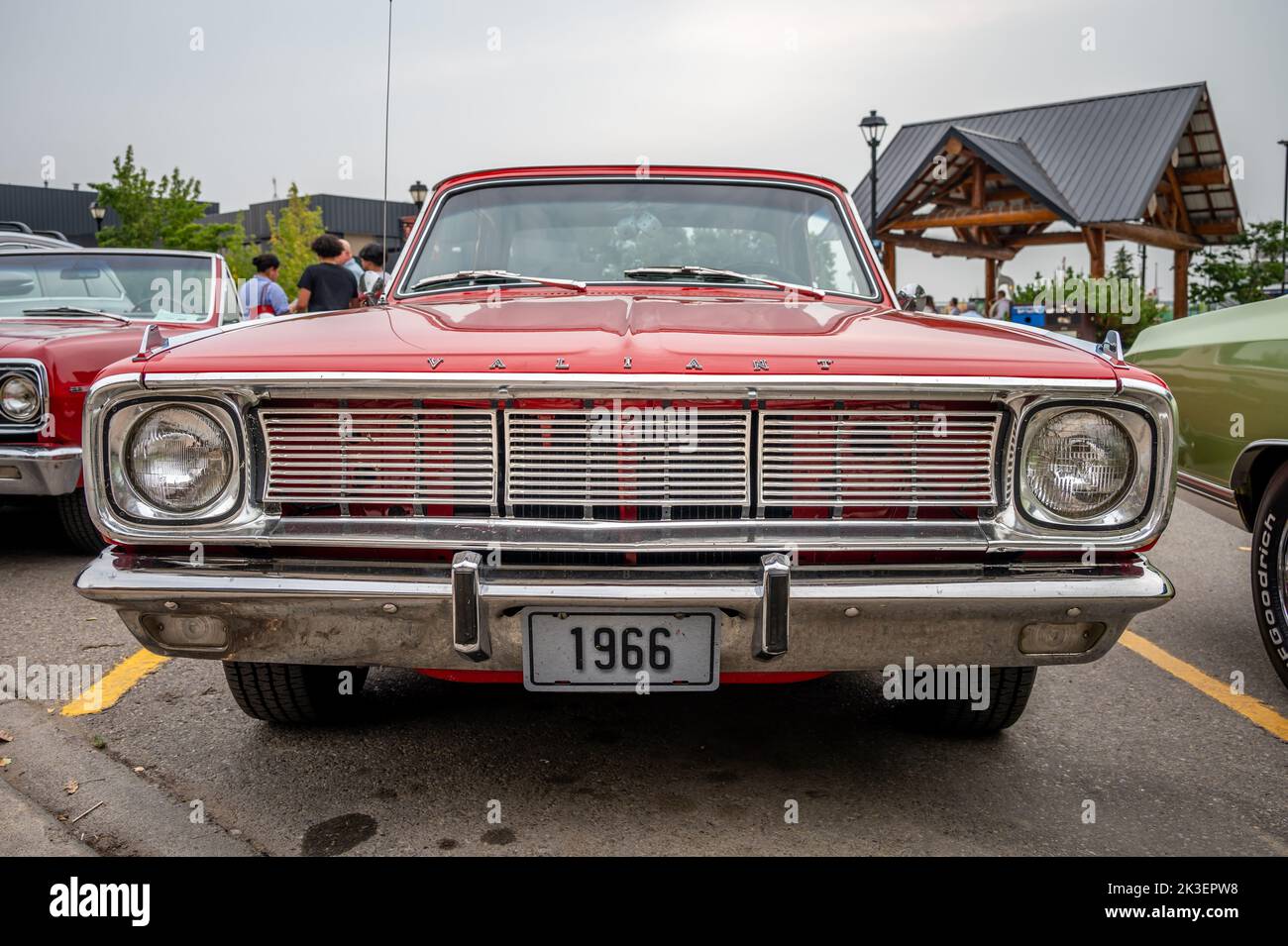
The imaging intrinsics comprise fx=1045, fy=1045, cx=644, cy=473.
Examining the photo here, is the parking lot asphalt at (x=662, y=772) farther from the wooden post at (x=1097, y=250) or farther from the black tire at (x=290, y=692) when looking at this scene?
the wooden post at (x=1097, y=250)

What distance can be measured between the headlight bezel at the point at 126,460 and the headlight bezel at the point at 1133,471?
1712 millimetres

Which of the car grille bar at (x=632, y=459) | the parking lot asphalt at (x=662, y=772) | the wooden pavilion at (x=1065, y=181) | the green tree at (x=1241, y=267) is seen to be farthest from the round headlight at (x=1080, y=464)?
the green tree at (x=1241, y=267)

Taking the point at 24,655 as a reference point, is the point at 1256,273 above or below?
above

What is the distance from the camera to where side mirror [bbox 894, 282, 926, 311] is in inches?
144

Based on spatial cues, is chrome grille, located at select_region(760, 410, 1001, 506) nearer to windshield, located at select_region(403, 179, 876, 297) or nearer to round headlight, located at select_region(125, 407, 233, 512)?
round headlight, located at select_region(125, 407, 233, 512)

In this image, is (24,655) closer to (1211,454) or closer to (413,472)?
(413,472)

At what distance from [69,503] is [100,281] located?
72.8 inches

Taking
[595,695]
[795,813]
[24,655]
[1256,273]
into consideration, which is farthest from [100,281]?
[1256,273]

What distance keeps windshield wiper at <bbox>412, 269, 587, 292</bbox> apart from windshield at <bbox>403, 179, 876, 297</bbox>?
7 cm

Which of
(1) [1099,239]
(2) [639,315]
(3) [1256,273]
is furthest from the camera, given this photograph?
(3) [1256,273]

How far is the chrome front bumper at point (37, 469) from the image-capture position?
477 centimetres

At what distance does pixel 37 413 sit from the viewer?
15.8 feet

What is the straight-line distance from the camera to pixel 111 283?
6.36m
